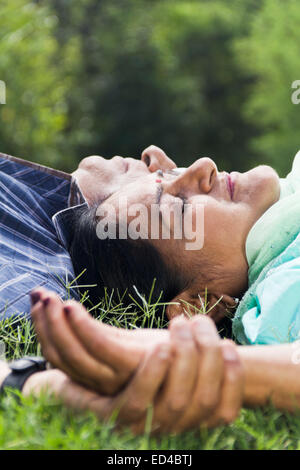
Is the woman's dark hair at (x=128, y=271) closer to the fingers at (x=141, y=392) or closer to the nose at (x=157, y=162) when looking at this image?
the nose at (x=157, y=162)

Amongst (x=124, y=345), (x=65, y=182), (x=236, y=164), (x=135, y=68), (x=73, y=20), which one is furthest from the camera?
(x=73, y=20)

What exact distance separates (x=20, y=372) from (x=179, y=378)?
52 centimetres

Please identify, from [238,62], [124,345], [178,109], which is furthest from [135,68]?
[124,345]

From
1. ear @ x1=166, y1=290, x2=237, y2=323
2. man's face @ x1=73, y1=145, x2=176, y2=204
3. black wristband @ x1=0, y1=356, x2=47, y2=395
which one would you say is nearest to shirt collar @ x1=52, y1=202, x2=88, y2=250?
man's face @ x1=73, y1=145, x2=176, y2=204

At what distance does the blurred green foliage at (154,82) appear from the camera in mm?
11586

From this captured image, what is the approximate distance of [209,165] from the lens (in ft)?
8.97

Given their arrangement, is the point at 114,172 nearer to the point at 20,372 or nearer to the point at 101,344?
the point at 20,372

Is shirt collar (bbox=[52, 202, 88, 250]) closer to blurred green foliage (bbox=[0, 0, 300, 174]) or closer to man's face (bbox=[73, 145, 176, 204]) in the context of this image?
man's face (bbox=[73, 145, 176, 204])

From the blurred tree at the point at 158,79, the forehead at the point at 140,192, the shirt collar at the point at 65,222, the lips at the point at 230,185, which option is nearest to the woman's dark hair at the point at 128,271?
the forehead at the point at 140,192

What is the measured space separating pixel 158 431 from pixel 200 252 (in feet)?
4.04

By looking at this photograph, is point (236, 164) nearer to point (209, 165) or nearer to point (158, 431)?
point (209, 165)

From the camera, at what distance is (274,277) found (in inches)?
88.8

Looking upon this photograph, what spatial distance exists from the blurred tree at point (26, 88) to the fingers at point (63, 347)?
29.7ft

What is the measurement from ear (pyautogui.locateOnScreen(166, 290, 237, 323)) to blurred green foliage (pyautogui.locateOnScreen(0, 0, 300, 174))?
8510 millimetres
